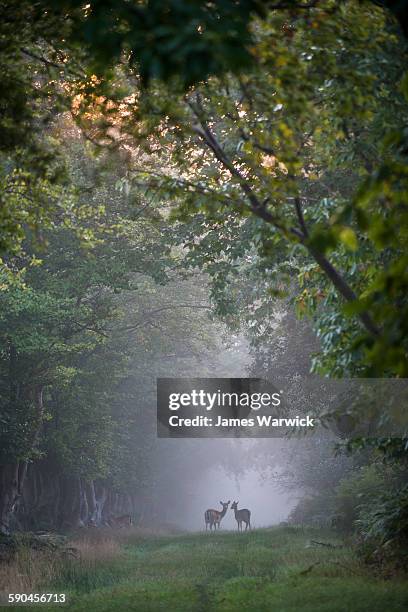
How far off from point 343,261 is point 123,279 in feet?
44.5

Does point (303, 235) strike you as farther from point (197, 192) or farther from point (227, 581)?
point (227, 581)

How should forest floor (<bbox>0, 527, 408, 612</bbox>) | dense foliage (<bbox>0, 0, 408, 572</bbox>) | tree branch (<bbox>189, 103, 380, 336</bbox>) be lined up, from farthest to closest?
forest floor (<bbox>0, 527, 408, 612</bbox>) < tree branch (<bbox>189, 103, 380, 336</bbox>) < dense foliage (<bbox>0, 0, 408, 572</bbox>)

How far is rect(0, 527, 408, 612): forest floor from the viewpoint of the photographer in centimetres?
1147

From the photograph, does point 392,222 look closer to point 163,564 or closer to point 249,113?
point 249,113

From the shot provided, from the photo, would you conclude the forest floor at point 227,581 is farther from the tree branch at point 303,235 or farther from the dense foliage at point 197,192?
the tree branch at point 303,235

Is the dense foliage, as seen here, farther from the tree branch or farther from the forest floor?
the forest floor

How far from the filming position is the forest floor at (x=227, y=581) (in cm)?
1147

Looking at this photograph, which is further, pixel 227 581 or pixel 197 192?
pixel 227 581

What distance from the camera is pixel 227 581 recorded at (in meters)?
15.0

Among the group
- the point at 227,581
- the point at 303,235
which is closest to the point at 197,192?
the point at 303,235

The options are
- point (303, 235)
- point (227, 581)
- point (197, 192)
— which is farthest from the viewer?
point (227, 581)

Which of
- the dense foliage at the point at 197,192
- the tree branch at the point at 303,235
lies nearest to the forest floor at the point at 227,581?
the dense foliage at the point at 197,192

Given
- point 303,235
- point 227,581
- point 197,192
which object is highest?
point 197,192

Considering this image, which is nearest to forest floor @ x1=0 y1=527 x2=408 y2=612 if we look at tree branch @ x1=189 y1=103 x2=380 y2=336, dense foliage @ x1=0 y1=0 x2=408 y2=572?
dense foliage @ x1=0 y1=0 x2=408 y2=572
